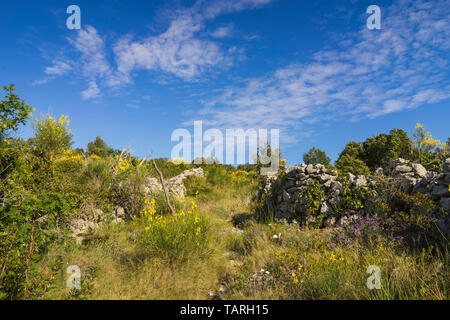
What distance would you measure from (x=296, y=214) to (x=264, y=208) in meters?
1.59

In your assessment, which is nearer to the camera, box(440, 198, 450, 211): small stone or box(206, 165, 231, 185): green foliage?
box(440, 198, 450, 211): small stone

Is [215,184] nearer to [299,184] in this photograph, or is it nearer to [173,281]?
[299,184]

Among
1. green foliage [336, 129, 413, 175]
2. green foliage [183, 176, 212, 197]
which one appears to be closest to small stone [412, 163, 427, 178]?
green foliage [336, 129, 413, 175]

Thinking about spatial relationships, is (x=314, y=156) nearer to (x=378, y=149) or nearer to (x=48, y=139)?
(x=378, y=149)

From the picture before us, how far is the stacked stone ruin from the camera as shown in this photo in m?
4.92

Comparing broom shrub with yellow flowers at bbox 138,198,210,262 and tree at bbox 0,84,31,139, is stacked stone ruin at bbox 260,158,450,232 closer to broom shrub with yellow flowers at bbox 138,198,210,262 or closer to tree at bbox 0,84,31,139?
broom shrub with yellow flowers at bbox 138,198,210,262

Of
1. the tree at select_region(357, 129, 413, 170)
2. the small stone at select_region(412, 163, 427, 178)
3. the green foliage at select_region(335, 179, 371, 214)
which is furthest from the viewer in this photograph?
the tree at select_region(357, 129, 413, 170)

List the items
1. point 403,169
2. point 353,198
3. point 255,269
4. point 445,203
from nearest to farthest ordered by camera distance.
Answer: point 445,203 < point 255,269 < point 403,169 < point 353,198

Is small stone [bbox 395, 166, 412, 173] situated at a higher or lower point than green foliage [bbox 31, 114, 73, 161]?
lower

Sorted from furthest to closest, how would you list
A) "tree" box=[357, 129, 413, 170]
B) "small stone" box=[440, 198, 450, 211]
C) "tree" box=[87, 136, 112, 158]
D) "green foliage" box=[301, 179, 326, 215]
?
"tree" box=[87, 136, 112, 158], "tree" box=[357, 129, 413, 170], "green foliage" box=[301, 179, 326, 215], "small stone" box=[440, 198, 450, 211]

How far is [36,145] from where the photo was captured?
7980 mm

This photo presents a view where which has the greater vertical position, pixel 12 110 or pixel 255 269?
pixel 12 110

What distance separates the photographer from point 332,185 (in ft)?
22.7

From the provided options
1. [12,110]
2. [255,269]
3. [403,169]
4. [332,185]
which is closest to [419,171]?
[403,169]
